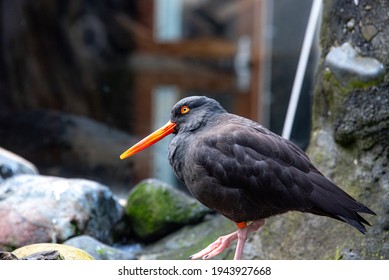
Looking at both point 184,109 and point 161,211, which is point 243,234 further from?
point 161,211

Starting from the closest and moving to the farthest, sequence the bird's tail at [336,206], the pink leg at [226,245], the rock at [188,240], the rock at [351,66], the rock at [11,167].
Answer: the bird's tail at [336,206] < the pink leg at [226,245] < the rock at [351,66] < the rock at [188,240] < the rock at [11,167]

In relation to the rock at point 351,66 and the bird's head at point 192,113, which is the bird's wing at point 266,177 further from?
the rock at point 351,66

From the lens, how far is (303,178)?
4266mm

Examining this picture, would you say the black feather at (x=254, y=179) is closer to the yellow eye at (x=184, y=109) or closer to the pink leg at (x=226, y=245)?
the pink leg at (x=226, y=245)

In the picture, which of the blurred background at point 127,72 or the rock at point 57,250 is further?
the blurred background at point 127,72

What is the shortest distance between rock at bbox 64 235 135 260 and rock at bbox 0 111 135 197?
328cm

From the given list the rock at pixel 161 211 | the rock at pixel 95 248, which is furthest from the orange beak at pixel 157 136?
the rock at pixel 161 211

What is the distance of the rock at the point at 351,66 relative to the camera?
16.1 feet

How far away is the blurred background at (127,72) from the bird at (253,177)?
3.75 metres

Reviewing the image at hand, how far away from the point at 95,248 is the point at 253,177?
1.57 m

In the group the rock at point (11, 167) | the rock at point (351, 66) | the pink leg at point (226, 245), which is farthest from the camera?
the rock at point (11, 167)

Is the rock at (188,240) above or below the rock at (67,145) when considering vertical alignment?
above

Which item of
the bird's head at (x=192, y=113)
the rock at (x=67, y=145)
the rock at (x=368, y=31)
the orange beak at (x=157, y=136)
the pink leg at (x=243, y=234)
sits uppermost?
the rock at (x=368, y=31)

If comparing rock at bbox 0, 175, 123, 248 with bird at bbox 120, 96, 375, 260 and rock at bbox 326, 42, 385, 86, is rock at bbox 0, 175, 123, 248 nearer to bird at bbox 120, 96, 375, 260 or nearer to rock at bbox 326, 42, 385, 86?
bird at bbox 120, 96, 375, 260
